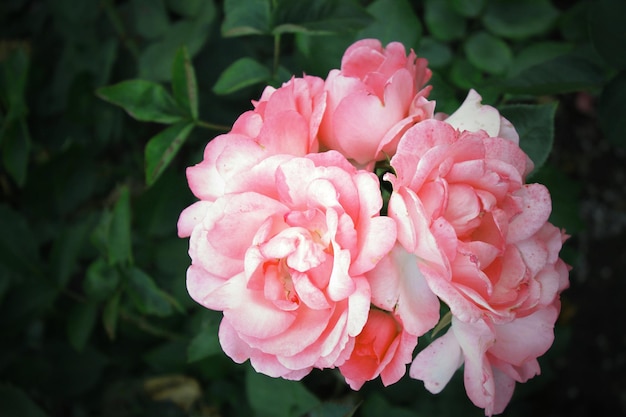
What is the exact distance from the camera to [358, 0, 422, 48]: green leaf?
80 centimetres

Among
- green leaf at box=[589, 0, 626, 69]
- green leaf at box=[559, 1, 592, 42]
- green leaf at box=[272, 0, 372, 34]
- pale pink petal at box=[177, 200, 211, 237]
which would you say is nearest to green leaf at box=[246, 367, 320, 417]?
pale pink petal at box=[177, 200, 211, 237]

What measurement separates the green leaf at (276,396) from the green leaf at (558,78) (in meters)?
0.50

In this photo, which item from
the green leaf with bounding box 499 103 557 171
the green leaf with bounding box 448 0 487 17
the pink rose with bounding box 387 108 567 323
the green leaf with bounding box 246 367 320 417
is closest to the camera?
the pink rose with bounding box 387 108 567 323

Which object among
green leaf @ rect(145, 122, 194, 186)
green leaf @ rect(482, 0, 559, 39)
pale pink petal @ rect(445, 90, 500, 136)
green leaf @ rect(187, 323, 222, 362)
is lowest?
green leaf @ rect(187, 323, 222, 362)

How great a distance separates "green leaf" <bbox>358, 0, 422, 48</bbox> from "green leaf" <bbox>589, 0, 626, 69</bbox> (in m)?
0.21

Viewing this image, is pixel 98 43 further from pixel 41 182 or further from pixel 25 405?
pixel 25 405

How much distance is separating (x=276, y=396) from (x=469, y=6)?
2.20 feet

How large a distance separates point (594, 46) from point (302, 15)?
0.36 m

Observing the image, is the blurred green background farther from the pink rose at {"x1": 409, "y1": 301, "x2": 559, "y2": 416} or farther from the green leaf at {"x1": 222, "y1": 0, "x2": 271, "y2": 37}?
the pink rose at {"x1": 409, "y1": 301, "x2": 559, "y2": 416}

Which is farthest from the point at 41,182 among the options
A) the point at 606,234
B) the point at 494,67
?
the point at 606,234

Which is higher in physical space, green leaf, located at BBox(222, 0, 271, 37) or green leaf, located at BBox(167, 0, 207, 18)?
green leaf, located at BBox(222, 0, 271, 37)

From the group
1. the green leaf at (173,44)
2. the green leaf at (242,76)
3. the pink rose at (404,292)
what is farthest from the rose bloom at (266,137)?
the green leaf at (173,44)

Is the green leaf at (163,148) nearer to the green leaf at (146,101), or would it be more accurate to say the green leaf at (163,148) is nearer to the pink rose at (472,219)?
the green leaf at (146,101)

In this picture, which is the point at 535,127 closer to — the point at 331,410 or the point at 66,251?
the point at 331,410
